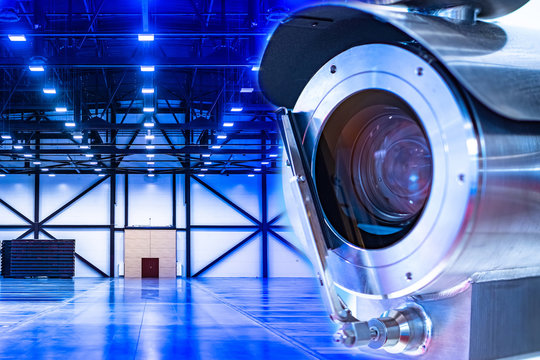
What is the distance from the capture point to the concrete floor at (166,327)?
898 centimetres

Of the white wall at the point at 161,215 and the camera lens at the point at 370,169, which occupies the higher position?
the white wall at the point at 161,215

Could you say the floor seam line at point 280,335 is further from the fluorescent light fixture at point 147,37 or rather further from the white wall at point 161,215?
the white wall at point 161,215

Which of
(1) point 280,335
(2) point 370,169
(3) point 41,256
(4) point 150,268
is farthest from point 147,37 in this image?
(4) point 150,268

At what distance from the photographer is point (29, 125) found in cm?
2178

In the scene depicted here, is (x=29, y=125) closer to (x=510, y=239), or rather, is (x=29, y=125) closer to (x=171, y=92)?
(x=171, y=92)

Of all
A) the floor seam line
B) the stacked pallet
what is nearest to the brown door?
the stacked pallet

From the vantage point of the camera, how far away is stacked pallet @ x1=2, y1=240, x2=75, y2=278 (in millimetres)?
29375

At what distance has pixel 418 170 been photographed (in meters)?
1.22

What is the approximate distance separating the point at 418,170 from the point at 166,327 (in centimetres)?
1097

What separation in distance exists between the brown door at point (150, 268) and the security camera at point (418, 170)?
1203 inches

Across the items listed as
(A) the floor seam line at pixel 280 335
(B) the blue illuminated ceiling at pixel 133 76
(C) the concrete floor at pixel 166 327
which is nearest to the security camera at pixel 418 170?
(A) the floor seam line at pixel 280 335

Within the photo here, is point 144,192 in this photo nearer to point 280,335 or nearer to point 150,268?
point 150,268

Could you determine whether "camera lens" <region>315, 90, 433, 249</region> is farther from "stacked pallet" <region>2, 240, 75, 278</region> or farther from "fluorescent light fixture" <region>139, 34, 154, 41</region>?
"stacked pallet" <region>2, 240, 75, 278</region>

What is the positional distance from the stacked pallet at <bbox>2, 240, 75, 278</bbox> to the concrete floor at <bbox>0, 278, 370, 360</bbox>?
1098 centimetres
